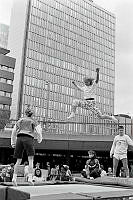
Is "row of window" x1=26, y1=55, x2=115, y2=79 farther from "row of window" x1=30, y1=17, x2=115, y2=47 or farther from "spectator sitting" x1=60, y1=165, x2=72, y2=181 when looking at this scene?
"spectator sitting" x1=60, y1=165, x2=72, y2=181

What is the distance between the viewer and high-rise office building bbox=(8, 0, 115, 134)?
89.8m

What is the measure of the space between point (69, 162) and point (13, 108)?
217ft

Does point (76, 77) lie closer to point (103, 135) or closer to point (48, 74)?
point (48, 74)

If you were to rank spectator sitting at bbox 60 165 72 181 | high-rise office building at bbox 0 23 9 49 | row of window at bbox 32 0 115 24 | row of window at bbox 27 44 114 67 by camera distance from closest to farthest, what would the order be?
spectator sitting at bbox 60 165 72 181 → row of window at bbox 27 44 114 67 → row of window at bbox 32 0 115 24 → high-rise office building at bbox 0 23 9 49

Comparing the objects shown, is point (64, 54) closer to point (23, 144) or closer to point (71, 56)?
point (71, 56)

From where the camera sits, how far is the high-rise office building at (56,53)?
8975 cm

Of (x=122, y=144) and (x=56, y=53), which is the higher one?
(x=56, y=53)

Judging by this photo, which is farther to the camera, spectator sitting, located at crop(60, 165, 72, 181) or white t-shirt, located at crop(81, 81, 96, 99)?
white t-shirt, located at crop(81, 81, 96, 99)

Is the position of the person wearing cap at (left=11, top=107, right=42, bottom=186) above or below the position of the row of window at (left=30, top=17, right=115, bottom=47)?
below

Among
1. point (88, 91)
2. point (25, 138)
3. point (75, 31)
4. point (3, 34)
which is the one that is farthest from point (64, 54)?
point (25, 138)

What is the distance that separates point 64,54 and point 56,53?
3.09 meters

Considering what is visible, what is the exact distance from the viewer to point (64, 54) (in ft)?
319

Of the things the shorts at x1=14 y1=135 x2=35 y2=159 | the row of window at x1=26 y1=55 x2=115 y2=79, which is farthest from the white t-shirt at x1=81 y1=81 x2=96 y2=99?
the row of window at x1=26 y1=55 x2=115 y2=79

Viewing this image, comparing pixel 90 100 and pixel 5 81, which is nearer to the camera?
pixel 90 100
